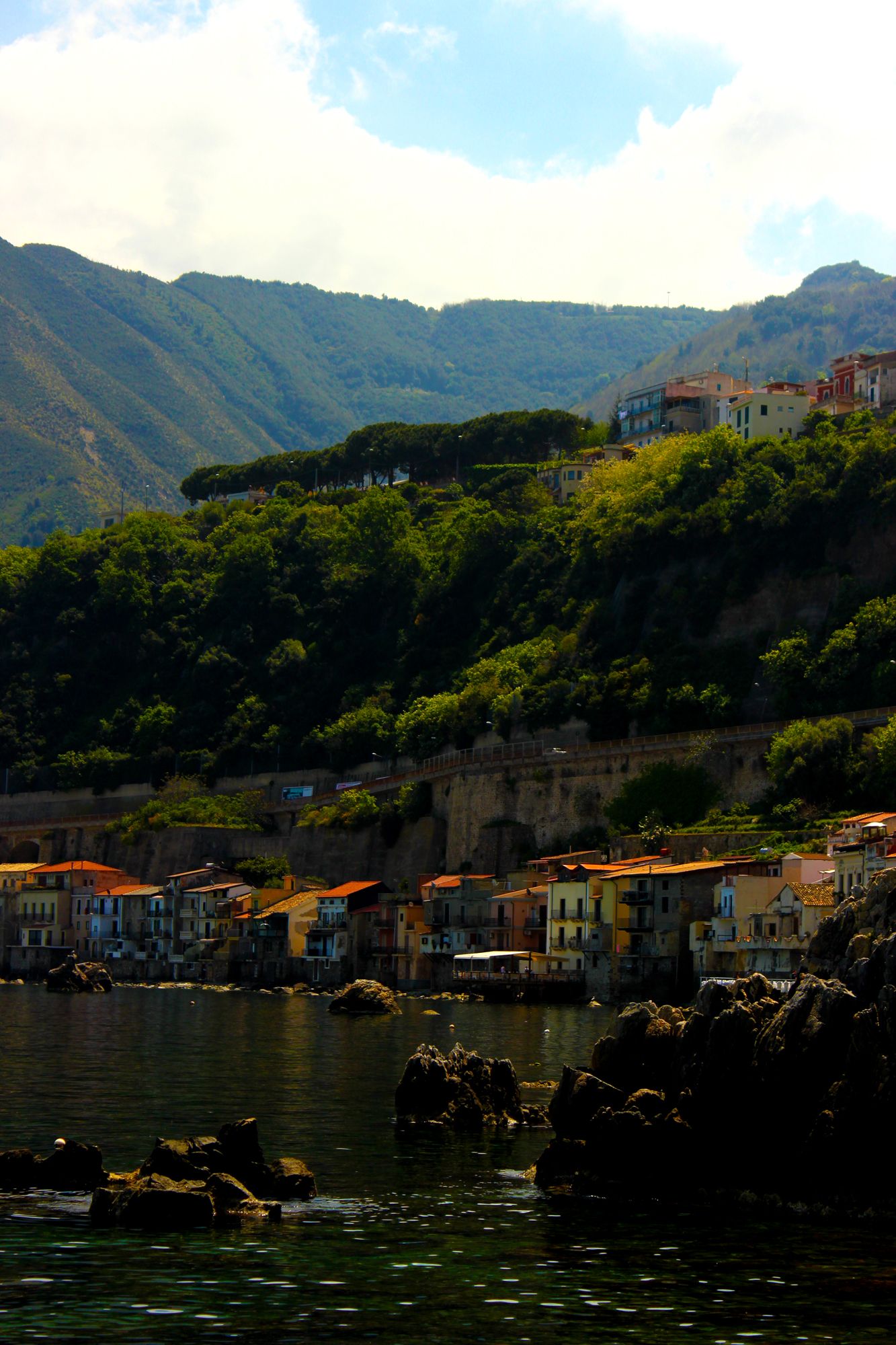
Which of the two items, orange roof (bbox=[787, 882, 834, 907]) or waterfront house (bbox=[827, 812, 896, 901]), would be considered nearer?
waterfront house (bbox=[827, 812, 896, 901])

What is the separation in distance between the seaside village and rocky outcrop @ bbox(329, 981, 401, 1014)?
7874mm

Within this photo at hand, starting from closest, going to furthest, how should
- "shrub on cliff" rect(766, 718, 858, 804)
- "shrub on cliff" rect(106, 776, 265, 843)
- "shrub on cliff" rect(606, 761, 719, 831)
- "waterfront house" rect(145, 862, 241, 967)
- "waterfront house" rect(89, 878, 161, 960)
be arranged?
"shrub on cliff" rect(766, 718, 858, 804) < "shrub on cliff" rect(606, 761, 719, 831) < "waterfront house" rect(145, 862, 241, 967) < "waterfront house" rect(89, 878, 161, 960) < "shrub on cliff" rect(106, 776, 265, 843)

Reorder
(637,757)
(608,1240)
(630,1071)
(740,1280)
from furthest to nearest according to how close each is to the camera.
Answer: (637,757) < (630,1071) < (608,1240) < (740,1280)

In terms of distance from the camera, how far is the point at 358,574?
438 ft

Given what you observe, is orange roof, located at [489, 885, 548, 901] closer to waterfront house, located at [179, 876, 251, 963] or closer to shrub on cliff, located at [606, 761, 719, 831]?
shrub on cliff, located at [606, 761, 719, 831]

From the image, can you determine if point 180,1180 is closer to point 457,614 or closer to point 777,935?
point 777,935

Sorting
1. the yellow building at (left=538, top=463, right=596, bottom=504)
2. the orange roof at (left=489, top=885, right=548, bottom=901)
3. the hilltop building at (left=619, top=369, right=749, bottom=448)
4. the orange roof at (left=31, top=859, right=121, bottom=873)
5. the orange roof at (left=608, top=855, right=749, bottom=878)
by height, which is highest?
the hilltop building at (left=619, top=369, right=749, bottom=448)

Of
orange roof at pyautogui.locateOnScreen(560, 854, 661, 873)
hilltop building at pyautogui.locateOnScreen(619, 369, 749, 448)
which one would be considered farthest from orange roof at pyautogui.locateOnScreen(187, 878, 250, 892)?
hilltop building at pyautogui.locateOnScreen(619, 369, 749, 448)

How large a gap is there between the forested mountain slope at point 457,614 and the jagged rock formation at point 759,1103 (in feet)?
195

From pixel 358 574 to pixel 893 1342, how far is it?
114m

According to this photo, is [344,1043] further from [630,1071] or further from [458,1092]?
[630,1071]

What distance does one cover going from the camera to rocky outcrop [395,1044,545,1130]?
125ft

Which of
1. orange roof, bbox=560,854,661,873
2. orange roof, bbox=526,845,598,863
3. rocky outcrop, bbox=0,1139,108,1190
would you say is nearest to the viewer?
rocky outcrop, bbox=0,1139,108,1190

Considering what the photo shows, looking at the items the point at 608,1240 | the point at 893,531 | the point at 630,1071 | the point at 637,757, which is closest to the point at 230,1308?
the point at 608,1240
